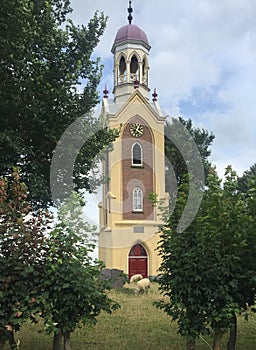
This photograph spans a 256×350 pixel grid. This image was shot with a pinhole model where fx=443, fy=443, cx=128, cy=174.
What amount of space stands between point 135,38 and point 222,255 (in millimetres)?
28193

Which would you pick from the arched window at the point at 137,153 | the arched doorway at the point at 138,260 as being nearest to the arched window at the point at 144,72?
the arched window at the point at 137,153

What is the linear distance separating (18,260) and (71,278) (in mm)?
937

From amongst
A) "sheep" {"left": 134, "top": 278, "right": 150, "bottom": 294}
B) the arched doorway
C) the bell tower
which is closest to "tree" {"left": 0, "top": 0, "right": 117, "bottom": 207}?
"sheep" {"left": 134, "top": 278, "right": 150, "bottom": 294}

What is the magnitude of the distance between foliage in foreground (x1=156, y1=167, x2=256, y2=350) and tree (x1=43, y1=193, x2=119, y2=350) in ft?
4.65

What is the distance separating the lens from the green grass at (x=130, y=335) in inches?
389

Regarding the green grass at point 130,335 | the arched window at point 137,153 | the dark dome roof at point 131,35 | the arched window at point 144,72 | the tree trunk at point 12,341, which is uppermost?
the dark dome roof at point 131,35

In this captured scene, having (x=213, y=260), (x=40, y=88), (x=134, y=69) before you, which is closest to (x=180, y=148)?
(x=134, y=69)

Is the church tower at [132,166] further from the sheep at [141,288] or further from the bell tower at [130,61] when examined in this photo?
the sheep at [141,288]

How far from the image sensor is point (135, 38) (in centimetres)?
3388

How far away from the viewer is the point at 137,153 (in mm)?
31828

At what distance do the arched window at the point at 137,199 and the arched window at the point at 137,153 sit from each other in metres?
1.93

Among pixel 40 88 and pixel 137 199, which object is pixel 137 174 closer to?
pixel 137 199

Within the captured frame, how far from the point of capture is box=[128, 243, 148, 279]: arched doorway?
1172 inches

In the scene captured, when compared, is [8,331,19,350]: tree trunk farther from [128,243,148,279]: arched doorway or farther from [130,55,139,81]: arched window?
[130,55,139,81]: arched window
